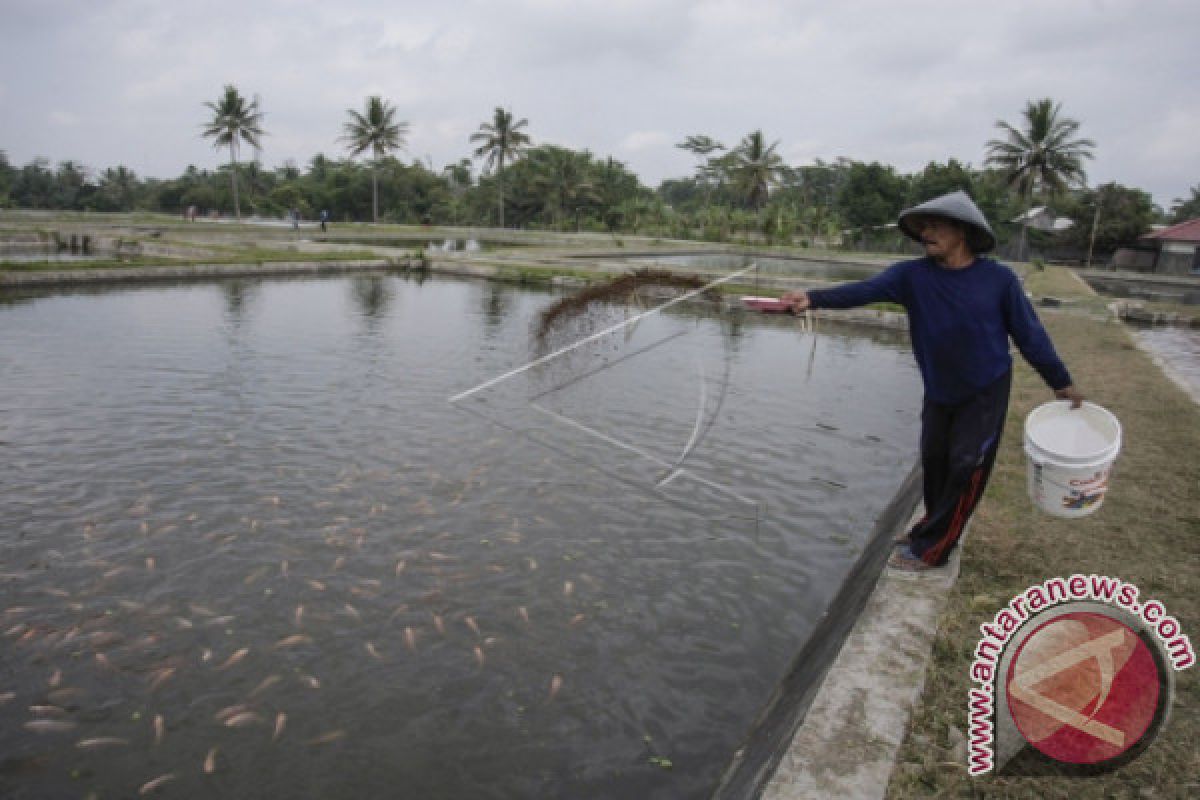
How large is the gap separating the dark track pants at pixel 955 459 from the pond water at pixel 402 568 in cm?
109

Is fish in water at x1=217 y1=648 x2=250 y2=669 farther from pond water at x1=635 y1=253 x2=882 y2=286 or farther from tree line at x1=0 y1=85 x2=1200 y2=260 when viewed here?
tree line at x1=0 y1=85 x2=1200 y2=260

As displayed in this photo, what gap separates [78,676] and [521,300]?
1657cm

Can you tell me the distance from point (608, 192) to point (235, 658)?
58910 millimetres

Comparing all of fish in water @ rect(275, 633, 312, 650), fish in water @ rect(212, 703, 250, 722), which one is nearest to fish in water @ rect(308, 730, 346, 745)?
fish in water @ rect(212, 703, 250, 722)

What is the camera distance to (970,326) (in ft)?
11.9

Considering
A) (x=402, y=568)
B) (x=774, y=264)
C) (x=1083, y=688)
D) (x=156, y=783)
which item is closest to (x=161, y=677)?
(x=156, y=783)

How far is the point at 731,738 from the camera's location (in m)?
3.70

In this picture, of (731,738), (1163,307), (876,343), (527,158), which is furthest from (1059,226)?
(731,738)

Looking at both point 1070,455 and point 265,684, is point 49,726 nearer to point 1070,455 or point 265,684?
point 265,684

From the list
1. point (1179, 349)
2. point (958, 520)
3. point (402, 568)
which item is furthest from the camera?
point (1179, 349)

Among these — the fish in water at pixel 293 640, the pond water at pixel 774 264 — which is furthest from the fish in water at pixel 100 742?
the pond water at pixel 774 264

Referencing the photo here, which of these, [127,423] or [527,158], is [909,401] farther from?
[527,158]

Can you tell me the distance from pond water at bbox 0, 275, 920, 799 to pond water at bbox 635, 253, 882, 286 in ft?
73.9

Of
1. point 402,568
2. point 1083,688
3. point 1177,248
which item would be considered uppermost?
point 1177,248
